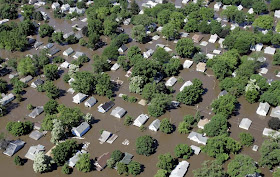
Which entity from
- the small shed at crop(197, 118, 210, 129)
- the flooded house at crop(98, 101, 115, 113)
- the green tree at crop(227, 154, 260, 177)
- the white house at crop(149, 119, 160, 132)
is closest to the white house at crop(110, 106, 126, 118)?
the flooded house at crop(98, 101, 115, 113)

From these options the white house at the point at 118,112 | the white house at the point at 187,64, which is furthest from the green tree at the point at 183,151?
the white house at the point at 187,64

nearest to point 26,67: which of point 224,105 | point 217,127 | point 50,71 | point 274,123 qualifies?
point 50,71

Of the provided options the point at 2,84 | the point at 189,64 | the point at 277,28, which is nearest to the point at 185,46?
the point at 189,64

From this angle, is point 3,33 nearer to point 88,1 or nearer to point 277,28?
point 88,1

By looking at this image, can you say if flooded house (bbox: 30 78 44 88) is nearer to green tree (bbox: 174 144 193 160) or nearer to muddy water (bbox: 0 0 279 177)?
muddy water (bbox: 0 0 279 177)

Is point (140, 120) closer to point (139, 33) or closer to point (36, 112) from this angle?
point (36, 112)

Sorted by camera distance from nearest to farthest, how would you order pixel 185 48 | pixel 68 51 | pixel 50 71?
pixel 50 71 → pixel 185 48 → pixel 68 51

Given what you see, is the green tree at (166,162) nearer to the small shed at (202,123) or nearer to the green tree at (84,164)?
the small shed at (202,123)
